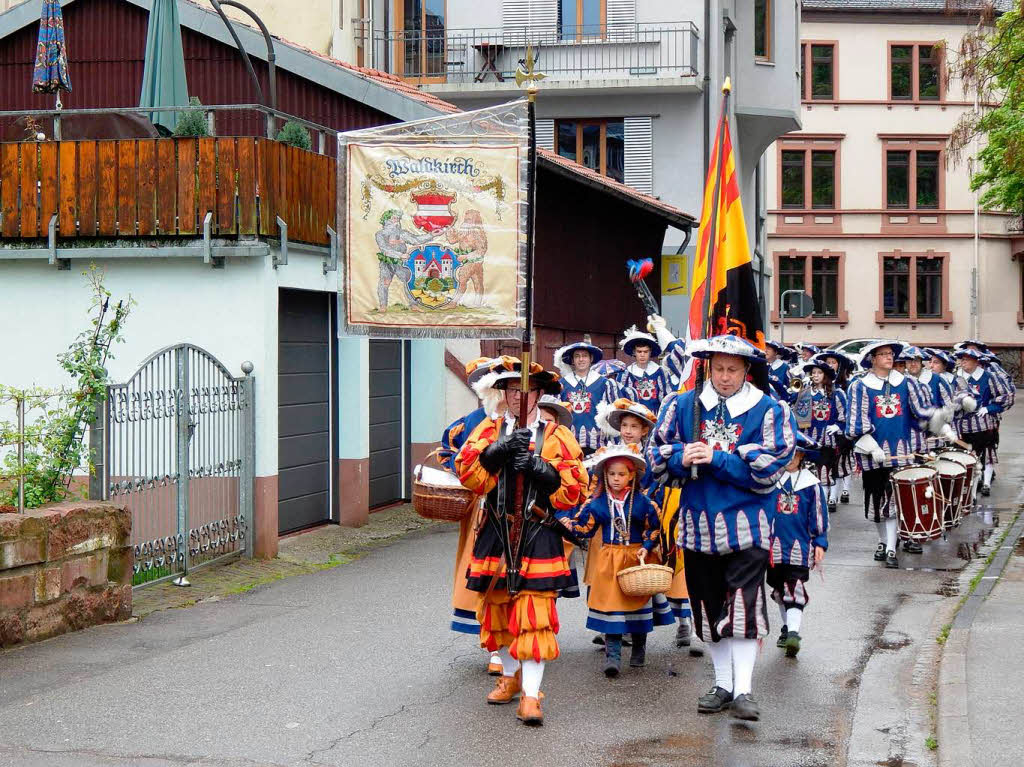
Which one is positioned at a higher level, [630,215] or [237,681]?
[630,215]

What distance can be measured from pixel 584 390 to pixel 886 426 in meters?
2.93

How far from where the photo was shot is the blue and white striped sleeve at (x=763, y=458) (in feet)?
23.7

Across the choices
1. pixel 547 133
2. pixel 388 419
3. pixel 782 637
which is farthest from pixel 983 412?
pixel 547 133

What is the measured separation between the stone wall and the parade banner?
402 centimetres

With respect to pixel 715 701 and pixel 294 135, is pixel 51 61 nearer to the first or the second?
pixel 294 135

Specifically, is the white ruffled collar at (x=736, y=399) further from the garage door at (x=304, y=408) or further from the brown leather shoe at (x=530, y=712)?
the garage door at (x=304, y=408)

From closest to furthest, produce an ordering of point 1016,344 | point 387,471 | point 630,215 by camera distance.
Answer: point 387,471
point 630,215
point 1016,344

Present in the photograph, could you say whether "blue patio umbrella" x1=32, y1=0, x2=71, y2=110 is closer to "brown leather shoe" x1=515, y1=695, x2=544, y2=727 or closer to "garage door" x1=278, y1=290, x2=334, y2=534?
"garage door" x1=278, y1=290, x2=334, y2=534

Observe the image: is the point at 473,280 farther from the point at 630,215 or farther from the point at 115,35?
the point at 630,215

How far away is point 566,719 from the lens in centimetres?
752

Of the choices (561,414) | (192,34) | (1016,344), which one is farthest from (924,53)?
(561,414)

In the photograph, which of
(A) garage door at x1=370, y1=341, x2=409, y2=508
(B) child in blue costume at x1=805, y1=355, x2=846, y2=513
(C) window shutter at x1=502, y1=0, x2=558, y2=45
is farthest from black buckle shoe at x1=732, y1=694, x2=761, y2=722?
(C) window shutter at x1=502, y1=0, x2=558, y2=45

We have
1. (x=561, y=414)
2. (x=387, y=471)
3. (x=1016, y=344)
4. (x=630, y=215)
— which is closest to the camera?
(x=561, y=414)

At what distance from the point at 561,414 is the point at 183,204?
597 centimetres
